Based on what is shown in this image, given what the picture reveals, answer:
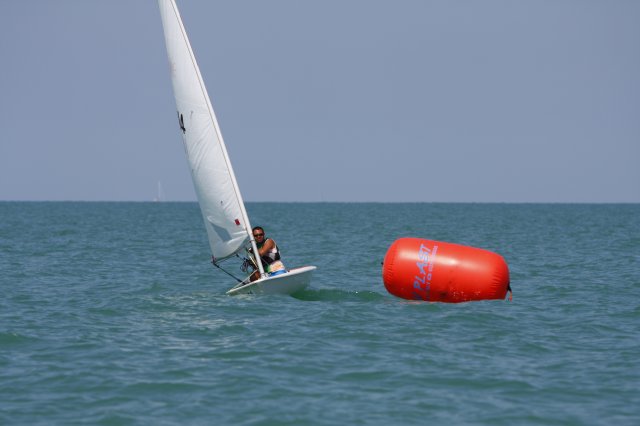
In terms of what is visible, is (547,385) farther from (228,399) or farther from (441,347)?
(228,399)

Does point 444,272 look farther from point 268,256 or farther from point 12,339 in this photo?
point 12,339

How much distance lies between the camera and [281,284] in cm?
1909

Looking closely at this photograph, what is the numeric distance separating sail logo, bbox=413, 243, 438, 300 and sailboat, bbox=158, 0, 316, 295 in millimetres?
2658

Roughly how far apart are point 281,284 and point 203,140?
12.2ft

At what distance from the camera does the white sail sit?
64.1ft

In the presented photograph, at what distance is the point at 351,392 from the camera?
11.3 metres

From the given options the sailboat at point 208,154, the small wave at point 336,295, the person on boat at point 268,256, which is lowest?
the small wave at point 336,295

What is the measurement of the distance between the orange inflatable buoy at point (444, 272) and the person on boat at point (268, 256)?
290 centimetres

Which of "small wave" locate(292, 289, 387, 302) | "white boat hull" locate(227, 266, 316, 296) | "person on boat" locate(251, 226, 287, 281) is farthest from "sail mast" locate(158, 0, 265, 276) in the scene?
"small wave" locate(292, 289, 387, 302)

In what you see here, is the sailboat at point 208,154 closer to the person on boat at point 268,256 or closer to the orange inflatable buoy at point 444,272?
the person on boat at point 268,256

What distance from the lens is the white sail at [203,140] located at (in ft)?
64.1

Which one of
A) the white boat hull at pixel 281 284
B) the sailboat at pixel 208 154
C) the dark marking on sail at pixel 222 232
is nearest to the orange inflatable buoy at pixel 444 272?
the white boat hull at pixel 281 284

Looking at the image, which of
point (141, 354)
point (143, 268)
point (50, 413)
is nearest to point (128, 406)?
point (50, 413)

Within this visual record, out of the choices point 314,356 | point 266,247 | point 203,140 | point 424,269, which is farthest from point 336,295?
point 314,356
